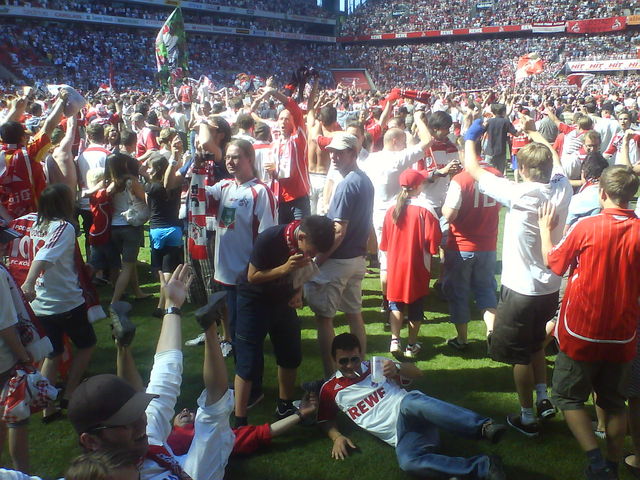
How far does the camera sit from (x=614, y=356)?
2.95 meters

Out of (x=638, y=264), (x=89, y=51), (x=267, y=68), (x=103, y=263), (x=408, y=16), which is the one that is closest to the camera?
(x=638, y=264)

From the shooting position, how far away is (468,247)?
15.1 feet

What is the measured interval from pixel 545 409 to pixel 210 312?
2.55 m

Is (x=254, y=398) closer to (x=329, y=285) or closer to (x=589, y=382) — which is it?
(x=329, y=285)

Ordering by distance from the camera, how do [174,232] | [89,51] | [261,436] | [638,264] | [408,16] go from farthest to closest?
[408,16] → [89,51] → [174,232] → [261,436] → [638,264]

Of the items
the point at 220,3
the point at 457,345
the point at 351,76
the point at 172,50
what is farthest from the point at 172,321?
the point at 351,76

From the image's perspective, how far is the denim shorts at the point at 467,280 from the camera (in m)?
4.66

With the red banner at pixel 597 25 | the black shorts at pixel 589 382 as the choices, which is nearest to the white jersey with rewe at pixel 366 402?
the black shorts at pixel 589 382

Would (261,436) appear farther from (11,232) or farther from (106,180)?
(106,180)

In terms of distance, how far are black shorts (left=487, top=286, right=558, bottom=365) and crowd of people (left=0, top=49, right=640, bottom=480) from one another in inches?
0.4

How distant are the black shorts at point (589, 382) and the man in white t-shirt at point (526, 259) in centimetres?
44

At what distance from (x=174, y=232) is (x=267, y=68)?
47227 millimetres

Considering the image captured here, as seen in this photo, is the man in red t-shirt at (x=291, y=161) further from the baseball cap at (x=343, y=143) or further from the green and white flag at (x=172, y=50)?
the green and white flag at (x=172, y=50)

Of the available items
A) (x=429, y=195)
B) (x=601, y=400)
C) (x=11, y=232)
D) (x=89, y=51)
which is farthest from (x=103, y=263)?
(x=89, y=51)
